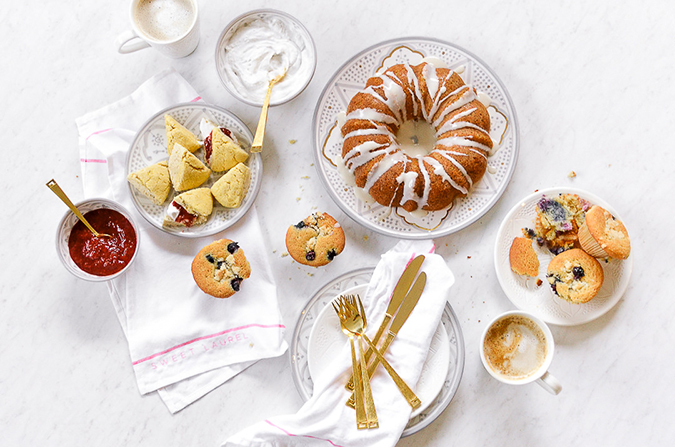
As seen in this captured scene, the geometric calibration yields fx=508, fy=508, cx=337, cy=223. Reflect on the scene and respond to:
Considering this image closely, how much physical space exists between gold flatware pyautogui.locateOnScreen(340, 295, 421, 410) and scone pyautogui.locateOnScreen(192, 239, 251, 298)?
53 cm

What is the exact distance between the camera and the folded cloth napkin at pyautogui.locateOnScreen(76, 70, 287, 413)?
8.58 ft

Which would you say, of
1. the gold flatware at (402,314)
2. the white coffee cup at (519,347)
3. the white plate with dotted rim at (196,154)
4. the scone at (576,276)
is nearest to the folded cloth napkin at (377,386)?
the gold flatware at (402,314)

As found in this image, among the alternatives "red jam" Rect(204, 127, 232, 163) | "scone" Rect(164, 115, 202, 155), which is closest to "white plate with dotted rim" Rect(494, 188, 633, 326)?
"red jam" Rect(204, 127, 232, 163)

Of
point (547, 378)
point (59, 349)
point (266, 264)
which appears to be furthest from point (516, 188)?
point (59, 349)

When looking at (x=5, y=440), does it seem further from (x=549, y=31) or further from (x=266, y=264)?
(x=549, y=31)

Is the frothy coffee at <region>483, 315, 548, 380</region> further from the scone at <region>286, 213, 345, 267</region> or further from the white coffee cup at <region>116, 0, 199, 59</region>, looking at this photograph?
the white coffee cup at <region>116, 0, 199, 59</region>

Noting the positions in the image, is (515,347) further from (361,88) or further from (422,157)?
(361,88)

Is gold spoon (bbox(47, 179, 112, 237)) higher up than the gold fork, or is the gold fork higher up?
gold spoon (bbox(47, 179, 112, 237))

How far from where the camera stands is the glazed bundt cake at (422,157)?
246 cm

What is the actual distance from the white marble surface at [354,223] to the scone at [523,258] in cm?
16

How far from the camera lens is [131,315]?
2.62 m

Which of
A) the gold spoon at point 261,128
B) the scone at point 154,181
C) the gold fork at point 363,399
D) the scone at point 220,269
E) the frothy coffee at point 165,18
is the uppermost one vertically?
the frothy coffee at point 165,18

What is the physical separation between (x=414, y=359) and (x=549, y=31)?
6.11 ft

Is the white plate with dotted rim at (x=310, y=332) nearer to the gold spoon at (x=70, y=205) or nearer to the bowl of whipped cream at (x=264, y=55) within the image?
the bowl of whipped cream at (x=264, y=55)
